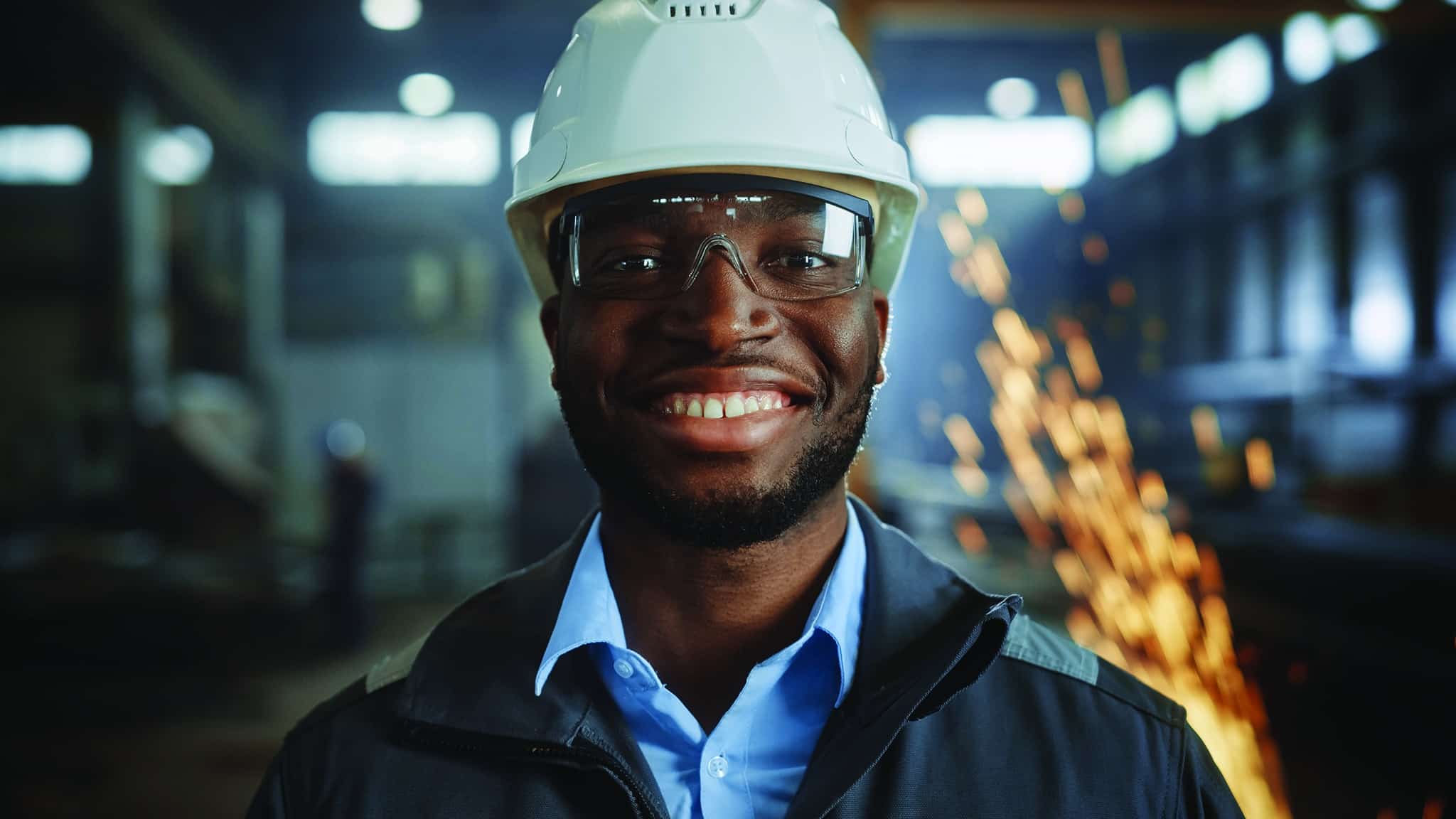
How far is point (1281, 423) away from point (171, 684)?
9747mm

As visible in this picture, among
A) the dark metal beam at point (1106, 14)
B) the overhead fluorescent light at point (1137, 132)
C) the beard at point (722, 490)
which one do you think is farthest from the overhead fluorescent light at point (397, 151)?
the beard at point (722, 490)

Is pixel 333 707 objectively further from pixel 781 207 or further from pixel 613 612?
pixel 781 207

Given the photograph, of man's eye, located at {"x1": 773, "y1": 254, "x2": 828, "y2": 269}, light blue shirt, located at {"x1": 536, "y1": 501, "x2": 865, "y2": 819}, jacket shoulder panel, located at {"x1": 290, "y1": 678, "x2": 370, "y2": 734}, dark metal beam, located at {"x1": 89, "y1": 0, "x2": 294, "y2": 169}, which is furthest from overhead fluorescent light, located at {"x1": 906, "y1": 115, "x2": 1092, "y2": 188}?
jacket shoulder panel, located at {"x1": 290, "y1": 678, "x2": 370, "y2": 734}

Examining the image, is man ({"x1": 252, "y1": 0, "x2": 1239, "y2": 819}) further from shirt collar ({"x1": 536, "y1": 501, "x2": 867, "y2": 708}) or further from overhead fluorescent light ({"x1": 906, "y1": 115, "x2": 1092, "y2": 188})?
overhead fluorescent light ({"x1": 906, "y1": 115, "x2": 1092, "y2": 188})

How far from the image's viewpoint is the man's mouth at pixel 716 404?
4.12 feet

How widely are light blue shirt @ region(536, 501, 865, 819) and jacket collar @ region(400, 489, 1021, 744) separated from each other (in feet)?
0.11

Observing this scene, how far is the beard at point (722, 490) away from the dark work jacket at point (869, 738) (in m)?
0.17

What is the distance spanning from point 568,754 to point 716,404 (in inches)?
18.3

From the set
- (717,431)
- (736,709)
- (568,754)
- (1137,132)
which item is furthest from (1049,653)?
(1137,132)

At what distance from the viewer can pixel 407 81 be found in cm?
1067

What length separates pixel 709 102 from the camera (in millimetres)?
1397

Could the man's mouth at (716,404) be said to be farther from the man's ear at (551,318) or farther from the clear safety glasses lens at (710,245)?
the man's ear at (551,318)

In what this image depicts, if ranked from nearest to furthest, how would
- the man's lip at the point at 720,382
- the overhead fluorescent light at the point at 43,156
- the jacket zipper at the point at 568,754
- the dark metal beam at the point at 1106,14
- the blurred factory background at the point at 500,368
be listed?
the jacket zipper at the point at 568,754 → the man's lip at the point at 720,382 → the dark metal beam at the point at 1106,14 → the blurred factory background at the point at 500,368 → the overhead fluorescent light at the point at 43,156

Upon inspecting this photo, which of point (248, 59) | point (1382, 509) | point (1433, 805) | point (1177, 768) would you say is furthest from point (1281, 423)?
point (248, 59)
